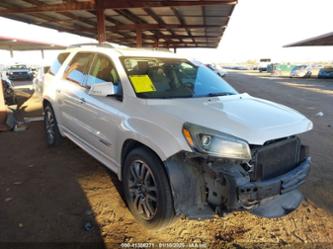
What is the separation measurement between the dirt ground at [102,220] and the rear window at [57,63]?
68.2 inches

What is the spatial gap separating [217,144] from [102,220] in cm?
160

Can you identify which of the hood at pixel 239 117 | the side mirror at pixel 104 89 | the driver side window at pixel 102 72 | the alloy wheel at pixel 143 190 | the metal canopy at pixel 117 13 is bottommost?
the alloy wheel at pixel 143 190

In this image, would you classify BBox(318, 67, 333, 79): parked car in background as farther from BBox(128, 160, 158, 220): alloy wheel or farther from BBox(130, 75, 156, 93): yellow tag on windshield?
BBox(128, 160, 158, 220): alloy wheel

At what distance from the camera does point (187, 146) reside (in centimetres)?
258

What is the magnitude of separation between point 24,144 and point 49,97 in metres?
1.36

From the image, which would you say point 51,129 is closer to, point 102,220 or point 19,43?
point 102,220

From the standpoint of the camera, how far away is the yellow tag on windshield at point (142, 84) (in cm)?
336

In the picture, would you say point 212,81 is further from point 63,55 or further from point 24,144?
point 24,144

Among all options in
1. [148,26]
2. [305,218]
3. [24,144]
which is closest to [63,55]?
[24,144]

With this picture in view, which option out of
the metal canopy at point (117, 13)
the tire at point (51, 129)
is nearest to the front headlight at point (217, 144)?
the tire at point (51, 129)

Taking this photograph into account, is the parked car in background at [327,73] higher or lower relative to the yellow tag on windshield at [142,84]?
lower

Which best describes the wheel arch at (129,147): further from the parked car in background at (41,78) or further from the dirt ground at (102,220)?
the parked car in background at (41,78)

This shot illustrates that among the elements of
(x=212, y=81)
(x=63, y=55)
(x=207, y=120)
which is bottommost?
(x=207, y=120)

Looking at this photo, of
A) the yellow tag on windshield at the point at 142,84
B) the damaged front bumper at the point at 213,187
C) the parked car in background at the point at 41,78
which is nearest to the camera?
the damaged front bumper at the point at 213,187
